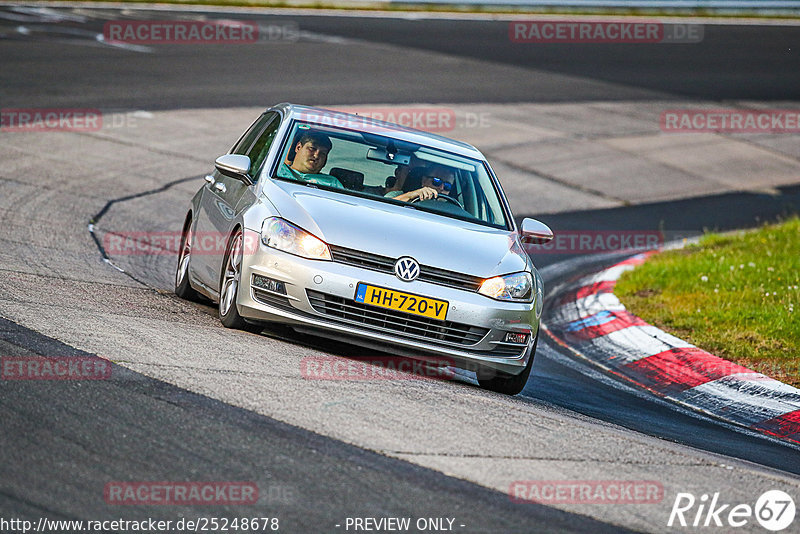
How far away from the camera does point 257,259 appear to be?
22.6 feet

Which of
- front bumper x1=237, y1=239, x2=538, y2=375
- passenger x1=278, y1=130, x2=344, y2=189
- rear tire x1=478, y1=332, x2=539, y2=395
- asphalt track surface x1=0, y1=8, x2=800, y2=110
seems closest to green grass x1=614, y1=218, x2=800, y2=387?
rear tire x1=478, y1=332, x2=539, y2=395

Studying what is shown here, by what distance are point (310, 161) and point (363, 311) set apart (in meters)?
1.58

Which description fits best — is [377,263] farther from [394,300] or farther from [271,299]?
[271,299]

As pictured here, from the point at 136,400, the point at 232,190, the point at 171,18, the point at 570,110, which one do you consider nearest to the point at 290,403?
the point at 136,400

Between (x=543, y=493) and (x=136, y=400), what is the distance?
6.50 ft

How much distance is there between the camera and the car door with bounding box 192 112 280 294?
7.67 metres

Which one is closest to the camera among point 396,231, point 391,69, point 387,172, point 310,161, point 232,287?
point 396,231

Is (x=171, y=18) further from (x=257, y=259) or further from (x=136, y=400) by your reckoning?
(x=136, y=400)

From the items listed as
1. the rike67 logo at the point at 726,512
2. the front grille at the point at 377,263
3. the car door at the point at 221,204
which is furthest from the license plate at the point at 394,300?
the rike67 logo at the point at 726,512

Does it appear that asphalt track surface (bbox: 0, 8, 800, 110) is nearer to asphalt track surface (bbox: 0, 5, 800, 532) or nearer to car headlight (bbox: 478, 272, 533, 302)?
asphalt track surface (bbox: 0, 5, 800, 532)

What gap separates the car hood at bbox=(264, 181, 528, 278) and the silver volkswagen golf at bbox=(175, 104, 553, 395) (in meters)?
0.01

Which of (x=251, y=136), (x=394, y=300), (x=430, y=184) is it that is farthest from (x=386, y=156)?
(x=394, y=300)

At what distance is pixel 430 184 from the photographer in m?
7.95

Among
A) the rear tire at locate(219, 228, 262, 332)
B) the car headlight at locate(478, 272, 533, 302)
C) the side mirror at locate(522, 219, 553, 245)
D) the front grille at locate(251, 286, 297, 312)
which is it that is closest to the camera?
the front grille at locate(251, 286, 297, 312)
